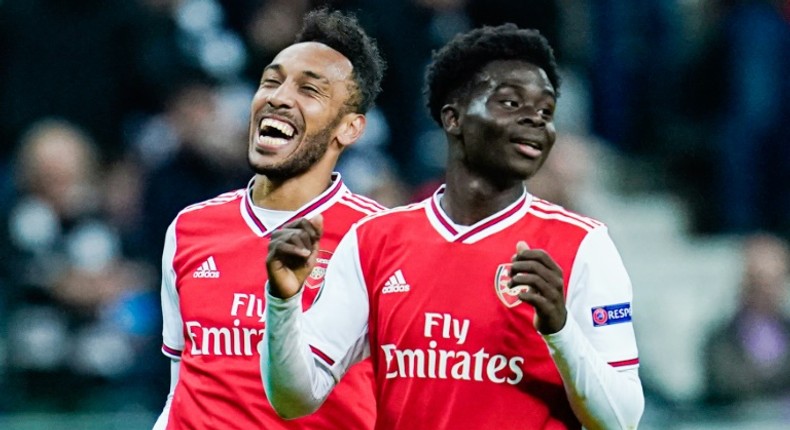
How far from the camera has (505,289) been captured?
4.38 meters

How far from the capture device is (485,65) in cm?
461

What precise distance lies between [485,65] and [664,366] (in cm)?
559

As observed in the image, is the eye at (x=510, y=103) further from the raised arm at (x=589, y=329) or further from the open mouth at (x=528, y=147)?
the raised arm at (x=589, y=329)

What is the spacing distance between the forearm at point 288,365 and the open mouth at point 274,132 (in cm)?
73

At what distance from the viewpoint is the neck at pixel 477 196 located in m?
4.55

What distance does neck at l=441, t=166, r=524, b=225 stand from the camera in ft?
14.9

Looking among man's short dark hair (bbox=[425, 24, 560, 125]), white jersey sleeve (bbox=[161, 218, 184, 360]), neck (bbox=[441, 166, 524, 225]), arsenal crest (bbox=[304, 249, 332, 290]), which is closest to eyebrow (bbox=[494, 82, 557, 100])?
man's short dark hair (bbox=[425, 24, 560, 125])

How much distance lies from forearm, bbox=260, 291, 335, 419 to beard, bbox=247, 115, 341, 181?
2.21 feet

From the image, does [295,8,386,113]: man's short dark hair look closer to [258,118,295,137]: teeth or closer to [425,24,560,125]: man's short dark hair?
[258,118,295,137]: teeth

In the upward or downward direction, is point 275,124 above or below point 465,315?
above

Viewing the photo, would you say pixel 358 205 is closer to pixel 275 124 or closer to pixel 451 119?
pixel 275 124

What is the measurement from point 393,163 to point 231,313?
4569 mm

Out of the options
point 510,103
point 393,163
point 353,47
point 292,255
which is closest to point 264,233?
point 353,47

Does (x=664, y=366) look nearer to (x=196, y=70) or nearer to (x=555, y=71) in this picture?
(x=196, y=70)
